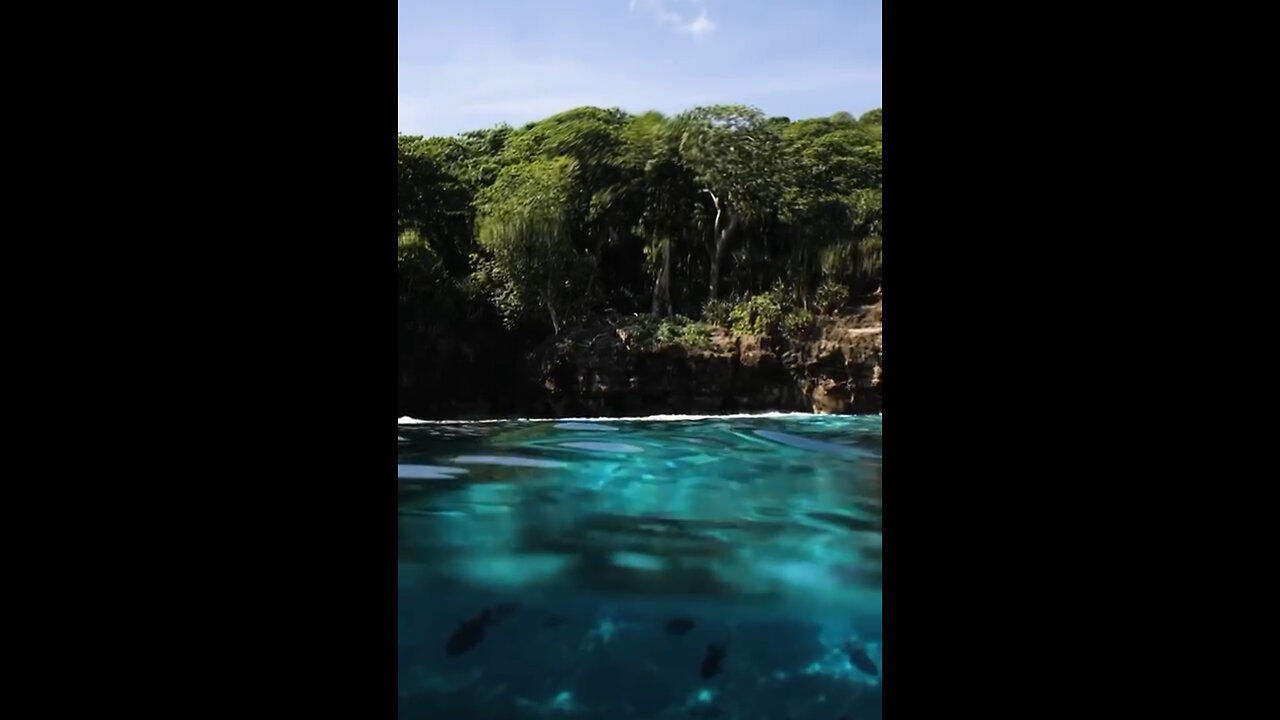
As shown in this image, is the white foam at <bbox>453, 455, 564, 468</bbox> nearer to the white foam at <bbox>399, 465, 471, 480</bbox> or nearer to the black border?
the white foam at <bbox>399, 465, 471, 480</bbox>

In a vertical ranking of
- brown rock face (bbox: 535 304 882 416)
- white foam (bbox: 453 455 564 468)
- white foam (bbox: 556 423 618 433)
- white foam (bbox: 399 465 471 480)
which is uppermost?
brown rock face (bbox: 535 304 882 416)

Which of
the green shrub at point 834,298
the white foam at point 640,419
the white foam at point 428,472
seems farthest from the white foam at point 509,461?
the green shrub at point 834,298

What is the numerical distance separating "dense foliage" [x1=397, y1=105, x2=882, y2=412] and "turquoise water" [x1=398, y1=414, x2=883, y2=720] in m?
5.78

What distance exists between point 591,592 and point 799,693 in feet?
5.79

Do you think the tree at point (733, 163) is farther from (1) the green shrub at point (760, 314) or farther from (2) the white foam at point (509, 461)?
(2) the white foam at point (509, 461)

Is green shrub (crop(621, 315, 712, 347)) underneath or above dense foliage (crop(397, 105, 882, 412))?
underneath

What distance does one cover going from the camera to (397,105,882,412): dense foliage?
585 inches

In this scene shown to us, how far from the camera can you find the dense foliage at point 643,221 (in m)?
14.9

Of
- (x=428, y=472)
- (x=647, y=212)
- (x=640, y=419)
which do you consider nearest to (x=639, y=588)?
(x=428, y=472)

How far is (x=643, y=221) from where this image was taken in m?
15.9

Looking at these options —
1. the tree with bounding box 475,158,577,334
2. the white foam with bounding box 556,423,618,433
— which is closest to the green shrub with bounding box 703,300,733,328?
the tree with bounding box 475,158,577,334
